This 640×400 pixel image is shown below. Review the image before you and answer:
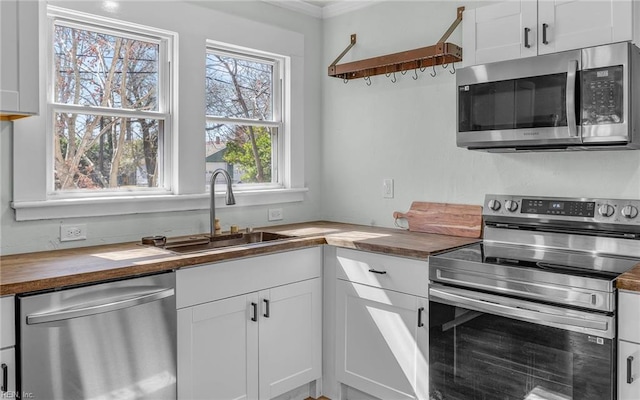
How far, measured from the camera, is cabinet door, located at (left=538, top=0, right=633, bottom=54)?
1.95 meters

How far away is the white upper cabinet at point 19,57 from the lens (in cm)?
174

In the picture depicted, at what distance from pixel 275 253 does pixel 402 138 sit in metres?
1.14

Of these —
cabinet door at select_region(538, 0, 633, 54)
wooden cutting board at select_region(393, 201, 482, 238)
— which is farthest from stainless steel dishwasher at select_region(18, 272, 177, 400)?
cabinet door at select_region(538, 0, 633, 54)

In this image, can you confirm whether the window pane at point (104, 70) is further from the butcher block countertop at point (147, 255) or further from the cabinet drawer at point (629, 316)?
the cabinet drawer at point (629, 316)

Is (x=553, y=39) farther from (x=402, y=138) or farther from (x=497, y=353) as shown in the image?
(x=497, y=353)

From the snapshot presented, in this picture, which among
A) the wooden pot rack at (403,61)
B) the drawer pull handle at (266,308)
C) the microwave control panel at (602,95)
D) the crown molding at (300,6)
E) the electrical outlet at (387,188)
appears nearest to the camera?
the microwave control panel at (602,95)

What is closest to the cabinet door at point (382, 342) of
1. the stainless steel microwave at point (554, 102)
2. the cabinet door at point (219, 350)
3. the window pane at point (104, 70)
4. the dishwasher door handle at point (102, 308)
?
the cabinet door at point (219, 350)

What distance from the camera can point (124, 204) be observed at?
2.47m

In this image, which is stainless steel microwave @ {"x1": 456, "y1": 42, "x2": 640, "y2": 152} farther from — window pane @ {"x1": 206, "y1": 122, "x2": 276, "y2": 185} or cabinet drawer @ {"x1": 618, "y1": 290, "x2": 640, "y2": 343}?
window pane @ {"x1": 206, "y1": 122, "x2": 276, "y2": 185}

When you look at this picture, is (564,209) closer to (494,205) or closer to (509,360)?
(494,205)

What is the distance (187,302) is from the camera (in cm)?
209

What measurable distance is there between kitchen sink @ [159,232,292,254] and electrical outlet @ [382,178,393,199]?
0.75 m

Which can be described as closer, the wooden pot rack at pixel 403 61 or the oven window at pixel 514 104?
the oven window at pixel 514 104

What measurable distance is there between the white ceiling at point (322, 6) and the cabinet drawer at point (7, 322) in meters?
2.33
